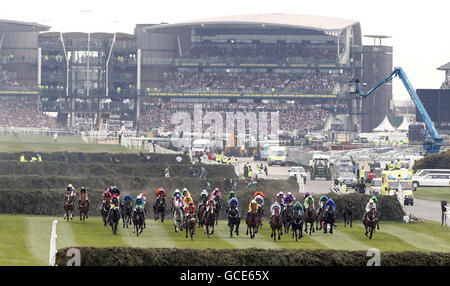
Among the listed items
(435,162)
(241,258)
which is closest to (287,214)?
(241,258)

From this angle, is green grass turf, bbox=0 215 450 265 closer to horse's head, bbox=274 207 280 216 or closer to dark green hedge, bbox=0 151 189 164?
horse's head, bbox=274 207 280 216

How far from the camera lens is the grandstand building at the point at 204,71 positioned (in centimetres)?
15662

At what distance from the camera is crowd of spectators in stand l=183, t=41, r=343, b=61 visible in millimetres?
163000

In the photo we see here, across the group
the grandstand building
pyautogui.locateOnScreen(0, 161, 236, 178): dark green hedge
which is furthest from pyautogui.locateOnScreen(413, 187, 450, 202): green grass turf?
the grandstand building

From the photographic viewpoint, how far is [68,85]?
159m

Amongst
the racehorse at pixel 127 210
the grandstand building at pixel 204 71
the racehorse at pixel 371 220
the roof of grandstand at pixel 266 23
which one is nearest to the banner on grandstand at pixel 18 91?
the grandstand building at pixel 204 71

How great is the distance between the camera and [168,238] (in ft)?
107

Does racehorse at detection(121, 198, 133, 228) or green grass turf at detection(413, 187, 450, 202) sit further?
green grass turf at detection(413, 187, 450, 202)

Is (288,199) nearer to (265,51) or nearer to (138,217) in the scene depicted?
(138,217)

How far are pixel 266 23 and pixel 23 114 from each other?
41247mm

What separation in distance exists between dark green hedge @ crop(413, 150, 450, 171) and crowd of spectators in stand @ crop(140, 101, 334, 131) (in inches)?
2959

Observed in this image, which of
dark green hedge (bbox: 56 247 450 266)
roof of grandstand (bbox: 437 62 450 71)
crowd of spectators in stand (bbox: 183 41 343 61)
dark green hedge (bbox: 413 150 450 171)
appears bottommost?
dark green hedge (bbox: 56 247 450 266)
